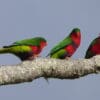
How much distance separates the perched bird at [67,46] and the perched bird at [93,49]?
1.05 ft

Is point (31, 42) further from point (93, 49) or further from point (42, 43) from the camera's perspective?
point (93, 49)

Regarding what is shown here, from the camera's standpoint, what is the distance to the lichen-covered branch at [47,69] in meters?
8.06

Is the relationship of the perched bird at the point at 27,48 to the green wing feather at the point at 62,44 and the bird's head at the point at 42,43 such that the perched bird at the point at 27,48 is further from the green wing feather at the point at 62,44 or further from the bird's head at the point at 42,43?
the green wing feather at the point at 62,44

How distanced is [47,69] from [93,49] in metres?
2.23

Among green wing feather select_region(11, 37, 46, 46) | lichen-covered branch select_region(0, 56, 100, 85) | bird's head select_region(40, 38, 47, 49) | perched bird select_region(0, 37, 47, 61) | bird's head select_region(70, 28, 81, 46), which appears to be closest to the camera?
lichen-covered branch select_region(0, 56, 100, 85)

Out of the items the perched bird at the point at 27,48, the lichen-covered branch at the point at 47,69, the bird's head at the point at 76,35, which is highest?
the bird's head at the point at 76,35

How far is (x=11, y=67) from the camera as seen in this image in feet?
26.8

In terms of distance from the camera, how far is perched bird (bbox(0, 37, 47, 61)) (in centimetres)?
897

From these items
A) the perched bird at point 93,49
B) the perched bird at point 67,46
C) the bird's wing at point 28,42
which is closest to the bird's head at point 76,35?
the perched bird at point 67,46

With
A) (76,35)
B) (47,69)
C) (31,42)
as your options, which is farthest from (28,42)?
(76,35)

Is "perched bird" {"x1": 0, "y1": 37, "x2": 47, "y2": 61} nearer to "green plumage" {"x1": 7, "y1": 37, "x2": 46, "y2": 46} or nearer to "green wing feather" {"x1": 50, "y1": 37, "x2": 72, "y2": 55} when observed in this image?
"green plumage" {"x1": 7, "y1": 37, "x2": 46, "y2": 46}

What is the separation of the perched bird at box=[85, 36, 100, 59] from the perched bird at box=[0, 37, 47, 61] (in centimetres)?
109

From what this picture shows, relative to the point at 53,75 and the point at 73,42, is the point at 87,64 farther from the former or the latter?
the point at 73,42

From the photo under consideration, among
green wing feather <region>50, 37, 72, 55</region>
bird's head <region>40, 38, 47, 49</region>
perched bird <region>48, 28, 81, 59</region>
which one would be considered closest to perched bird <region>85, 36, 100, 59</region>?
perched bird <region>48, 28, 81, 59</region>
